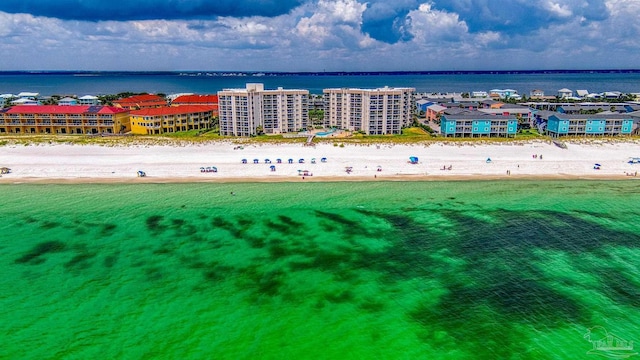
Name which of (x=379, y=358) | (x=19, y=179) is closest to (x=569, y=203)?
(x=379, y=358)

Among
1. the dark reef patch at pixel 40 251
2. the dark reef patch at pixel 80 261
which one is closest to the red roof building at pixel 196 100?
the dark reef patch at pixel 40 251

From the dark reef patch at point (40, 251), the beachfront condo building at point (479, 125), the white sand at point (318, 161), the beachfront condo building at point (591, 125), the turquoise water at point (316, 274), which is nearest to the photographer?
the turquoise water at point (316, 274)

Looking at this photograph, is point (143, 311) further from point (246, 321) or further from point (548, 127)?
point (548, 127)

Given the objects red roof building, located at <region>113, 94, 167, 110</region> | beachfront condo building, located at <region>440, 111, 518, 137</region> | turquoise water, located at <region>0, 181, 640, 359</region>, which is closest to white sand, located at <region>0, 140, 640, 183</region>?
turquoise water, located at <region>0, 181, 640, 359</region>

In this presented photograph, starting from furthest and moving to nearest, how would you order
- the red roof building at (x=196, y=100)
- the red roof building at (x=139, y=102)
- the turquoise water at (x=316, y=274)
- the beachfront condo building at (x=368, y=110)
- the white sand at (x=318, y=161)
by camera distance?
the red roof building at (x=196, y=100) < the red roof building at (x=139, y=102) < the beachfront condo building at (x=368, y=110) < the white sand at (x=318, y=161) < the turquoise water at (x=316, y=274)

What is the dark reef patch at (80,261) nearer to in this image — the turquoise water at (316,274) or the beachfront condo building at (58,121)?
the turquoise water at (316,274)

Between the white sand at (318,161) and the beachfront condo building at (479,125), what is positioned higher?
the beachfront condo building at (479,125)

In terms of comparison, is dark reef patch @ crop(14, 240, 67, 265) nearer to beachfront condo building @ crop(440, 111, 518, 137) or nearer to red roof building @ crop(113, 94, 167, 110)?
beachfront condo building @ crop(440, 111, 518, 137)
